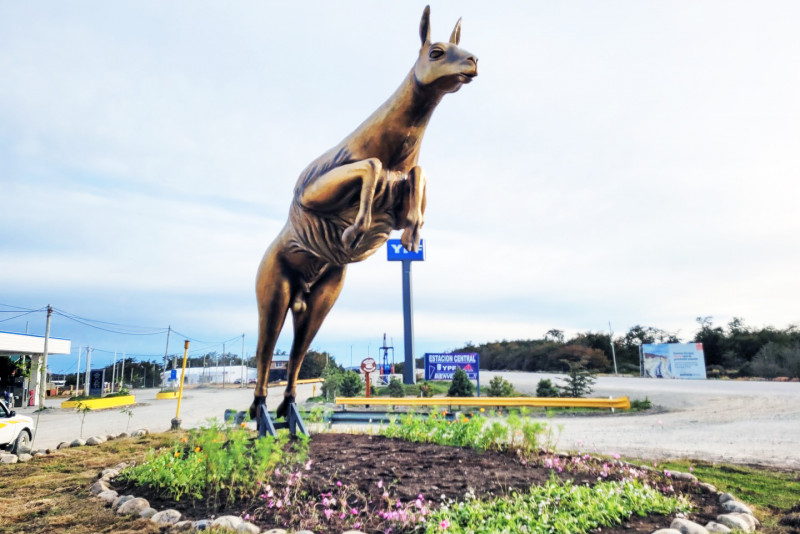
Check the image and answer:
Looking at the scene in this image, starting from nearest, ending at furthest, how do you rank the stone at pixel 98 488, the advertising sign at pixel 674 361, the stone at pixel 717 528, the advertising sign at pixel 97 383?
the stone at pixel 717 528 < the stone at pixel 98 488 < the advertising sign at pixel 97 383 < the advertising sign at pixel 674 361

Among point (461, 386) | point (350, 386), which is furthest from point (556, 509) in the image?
point (350, 386)

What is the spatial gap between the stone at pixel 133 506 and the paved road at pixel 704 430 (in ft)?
13.4

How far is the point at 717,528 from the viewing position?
361 centimetres

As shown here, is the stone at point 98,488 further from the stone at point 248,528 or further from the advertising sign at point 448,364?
the advertising sign at point 448,364

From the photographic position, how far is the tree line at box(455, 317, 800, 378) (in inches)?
1171

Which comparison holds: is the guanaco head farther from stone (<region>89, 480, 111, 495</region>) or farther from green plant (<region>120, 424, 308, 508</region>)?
stone (<region>89, 480, 111, 495</region>)

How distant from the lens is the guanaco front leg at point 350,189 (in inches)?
146

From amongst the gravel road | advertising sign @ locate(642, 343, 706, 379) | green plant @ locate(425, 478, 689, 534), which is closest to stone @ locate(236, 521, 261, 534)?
green plant @ locate(425, 478, 689, 534)

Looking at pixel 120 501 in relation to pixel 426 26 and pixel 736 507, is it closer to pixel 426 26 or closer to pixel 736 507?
pixel 426 26

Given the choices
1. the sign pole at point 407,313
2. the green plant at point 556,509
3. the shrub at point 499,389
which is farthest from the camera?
the sign pole at point 407,313

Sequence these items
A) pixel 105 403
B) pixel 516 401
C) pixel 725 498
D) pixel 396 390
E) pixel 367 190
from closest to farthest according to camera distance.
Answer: pixel 367 190 → pixel 725 498 → pixel 516 401 → pixel 396 390 → pixel 105 403

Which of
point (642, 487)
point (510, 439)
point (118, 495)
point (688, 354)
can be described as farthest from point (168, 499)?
point (688, 354)

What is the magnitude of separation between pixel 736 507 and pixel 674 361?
29474 mm

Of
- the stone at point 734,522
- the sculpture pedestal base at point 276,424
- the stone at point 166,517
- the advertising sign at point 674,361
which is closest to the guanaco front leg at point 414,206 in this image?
the sculpture pedestal base at point 276,424
